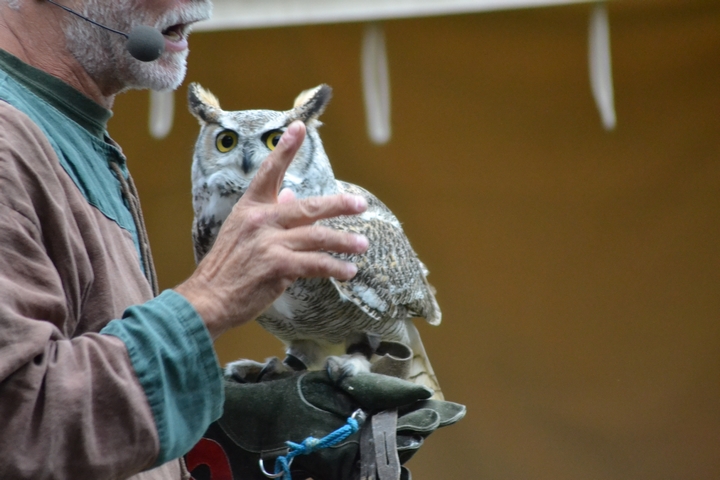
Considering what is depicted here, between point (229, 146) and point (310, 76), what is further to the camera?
point (310, 76)

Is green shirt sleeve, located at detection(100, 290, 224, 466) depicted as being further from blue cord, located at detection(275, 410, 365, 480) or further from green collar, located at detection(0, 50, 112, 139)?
blue cord, located at detection(275, 410, 365, 480)

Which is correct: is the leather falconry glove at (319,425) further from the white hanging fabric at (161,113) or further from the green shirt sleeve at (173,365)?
the white hanging fabric at (161,113)

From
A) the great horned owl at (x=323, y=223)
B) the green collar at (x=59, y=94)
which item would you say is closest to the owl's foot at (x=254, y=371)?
the great horned owl at (x=323, y=223)

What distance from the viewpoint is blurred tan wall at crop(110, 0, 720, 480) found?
Answer: 2.68 m

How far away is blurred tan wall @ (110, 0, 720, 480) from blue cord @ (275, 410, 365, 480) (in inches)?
61.9

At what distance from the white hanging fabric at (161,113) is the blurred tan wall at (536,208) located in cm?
6

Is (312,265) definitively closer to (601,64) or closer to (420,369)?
(420,369)

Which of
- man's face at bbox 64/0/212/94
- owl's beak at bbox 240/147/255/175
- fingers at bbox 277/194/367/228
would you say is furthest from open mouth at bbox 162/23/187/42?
fingers at bbox 277/194/367/228

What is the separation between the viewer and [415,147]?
2898 mm

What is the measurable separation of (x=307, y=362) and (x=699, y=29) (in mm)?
1724

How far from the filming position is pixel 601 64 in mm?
2629

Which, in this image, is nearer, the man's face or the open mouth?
the man's face

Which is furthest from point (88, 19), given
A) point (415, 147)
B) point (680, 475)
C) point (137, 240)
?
point (680, 475)

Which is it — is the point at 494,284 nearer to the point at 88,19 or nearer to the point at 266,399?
the point at 266,399
